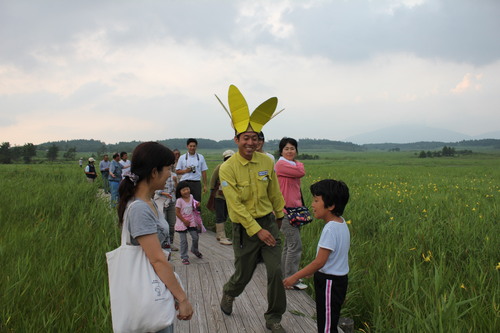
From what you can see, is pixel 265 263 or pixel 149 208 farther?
pixel 265 263

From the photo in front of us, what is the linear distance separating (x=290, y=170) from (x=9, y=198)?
6.65 m

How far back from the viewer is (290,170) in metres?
3.48

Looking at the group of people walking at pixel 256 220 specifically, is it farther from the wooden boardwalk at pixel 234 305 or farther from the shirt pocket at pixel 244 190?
the wooden boardwalk at pixel 234 305

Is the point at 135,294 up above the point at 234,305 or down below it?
above

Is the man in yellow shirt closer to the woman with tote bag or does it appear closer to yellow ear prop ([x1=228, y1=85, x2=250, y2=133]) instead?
yellow ear prop ([x1=228, y1=85, x2=250, y2=133])

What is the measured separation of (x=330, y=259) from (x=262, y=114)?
136 cm

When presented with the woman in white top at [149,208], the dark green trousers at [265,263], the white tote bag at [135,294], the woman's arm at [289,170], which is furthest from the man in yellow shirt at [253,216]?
the white tote bag at [135,294]

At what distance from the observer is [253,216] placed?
8.86 feet

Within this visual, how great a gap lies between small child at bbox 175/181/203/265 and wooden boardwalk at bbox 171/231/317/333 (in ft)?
0.75

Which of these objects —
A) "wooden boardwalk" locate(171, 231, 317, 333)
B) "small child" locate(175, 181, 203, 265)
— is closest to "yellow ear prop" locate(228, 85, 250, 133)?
"wooden boardwalk" locate(171, 231, 317, 333)

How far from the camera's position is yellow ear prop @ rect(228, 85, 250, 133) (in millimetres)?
2658

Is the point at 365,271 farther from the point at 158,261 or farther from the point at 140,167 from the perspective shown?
the point at 140,167

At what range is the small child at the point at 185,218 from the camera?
451 centimetres

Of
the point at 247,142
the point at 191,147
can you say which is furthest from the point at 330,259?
the point at 191,147
